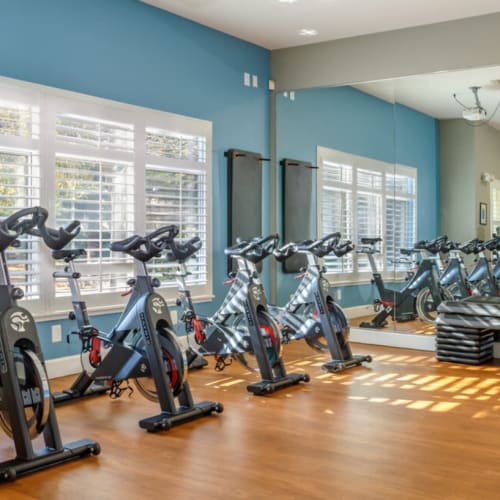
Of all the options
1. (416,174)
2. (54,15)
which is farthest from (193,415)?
(416,174)

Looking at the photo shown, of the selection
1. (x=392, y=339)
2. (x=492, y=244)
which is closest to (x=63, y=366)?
(x=392, y=339)

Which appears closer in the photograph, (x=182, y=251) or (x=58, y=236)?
(x=58, y=236)

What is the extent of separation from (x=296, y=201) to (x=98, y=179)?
2551mm

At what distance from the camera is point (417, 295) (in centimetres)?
637

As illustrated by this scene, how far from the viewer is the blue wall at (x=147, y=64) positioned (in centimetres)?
484

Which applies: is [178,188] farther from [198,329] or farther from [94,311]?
[198,329]

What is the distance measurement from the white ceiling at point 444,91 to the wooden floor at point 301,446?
8.13ft

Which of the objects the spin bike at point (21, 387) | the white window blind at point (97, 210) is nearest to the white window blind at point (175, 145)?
the white window blind at point (97, 210)

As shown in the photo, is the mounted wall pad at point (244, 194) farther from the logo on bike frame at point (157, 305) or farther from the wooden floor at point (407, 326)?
the logo on bike frame at point (157, 305)

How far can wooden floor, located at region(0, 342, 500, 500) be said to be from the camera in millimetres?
2811

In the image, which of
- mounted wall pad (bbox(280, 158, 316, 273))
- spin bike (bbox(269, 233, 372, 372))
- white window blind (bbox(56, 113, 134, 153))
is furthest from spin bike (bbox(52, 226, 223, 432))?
mounted wall pad (bbox(280, 158, 316, 273))

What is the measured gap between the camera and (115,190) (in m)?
5.43

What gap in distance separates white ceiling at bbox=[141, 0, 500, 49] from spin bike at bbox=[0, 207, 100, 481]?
331 centimetres

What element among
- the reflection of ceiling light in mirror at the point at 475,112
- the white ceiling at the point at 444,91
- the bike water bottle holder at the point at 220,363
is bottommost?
the bike water bottle holder at the point at 220,363
